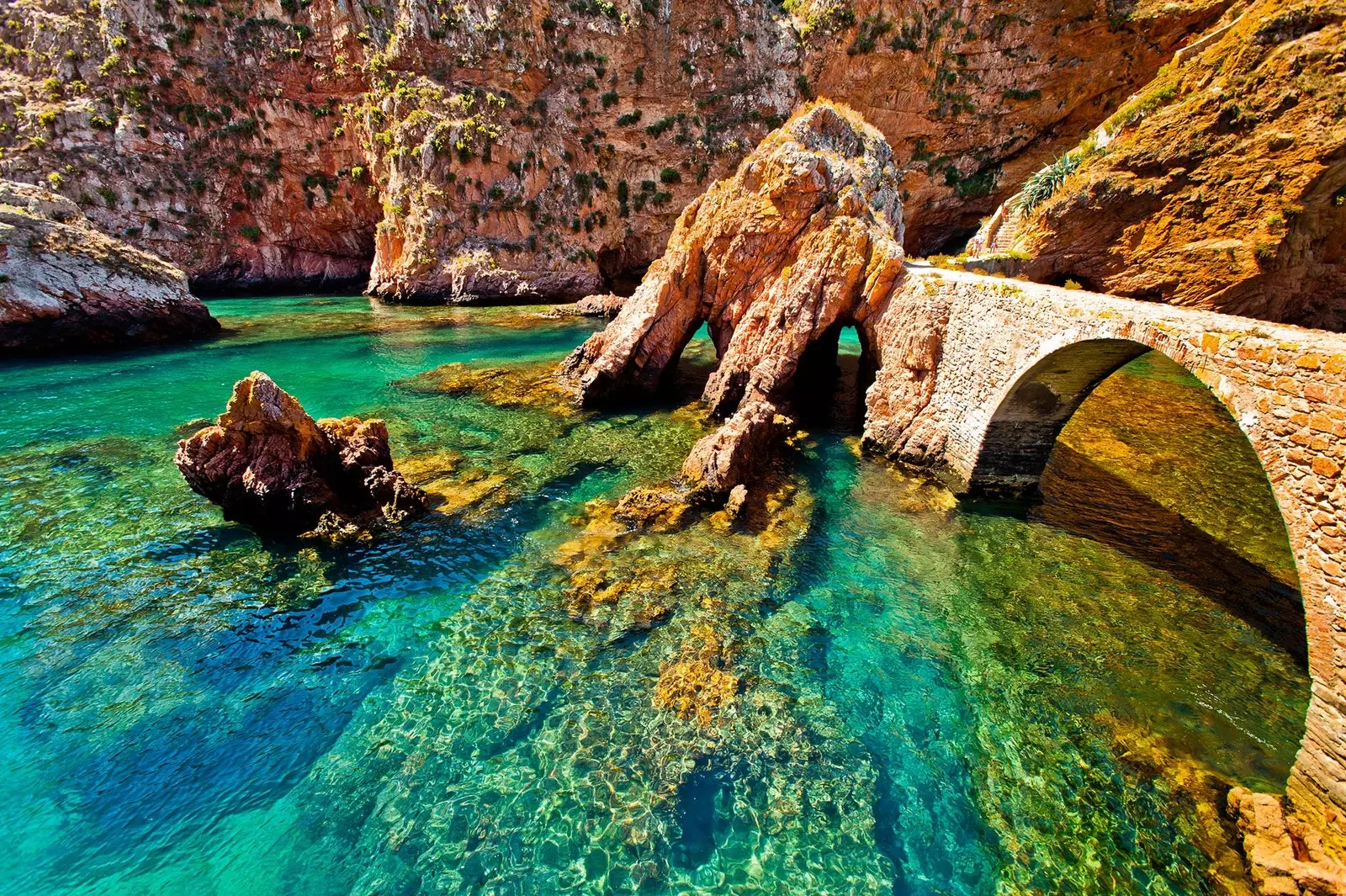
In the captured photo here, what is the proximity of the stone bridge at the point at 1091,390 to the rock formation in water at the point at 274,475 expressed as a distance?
493 inches

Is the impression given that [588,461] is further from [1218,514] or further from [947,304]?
[1218,514]

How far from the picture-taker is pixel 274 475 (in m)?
11.4

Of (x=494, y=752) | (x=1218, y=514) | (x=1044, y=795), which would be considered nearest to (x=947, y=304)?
(x=1218, y=514)

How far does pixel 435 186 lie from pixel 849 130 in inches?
1203

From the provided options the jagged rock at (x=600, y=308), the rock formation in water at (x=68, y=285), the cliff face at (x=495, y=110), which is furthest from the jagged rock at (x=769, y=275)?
the cliff face at (x=495, y=110)

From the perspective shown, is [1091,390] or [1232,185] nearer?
[1091,390]

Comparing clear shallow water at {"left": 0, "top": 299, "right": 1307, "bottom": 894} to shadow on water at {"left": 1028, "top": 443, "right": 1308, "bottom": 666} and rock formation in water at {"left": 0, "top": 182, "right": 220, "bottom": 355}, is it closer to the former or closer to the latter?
shadow on water at {"left": 1028, "top": 443, "right": 1308, "bottom": 666}

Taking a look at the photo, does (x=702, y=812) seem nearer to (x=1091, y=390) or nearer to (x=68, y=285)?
(x=1091, y=390)

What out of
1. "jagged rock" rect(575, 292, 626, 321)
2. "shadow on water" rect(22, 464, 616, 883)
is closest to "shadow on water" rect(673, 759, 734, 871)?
"shadow on water" rect(22, 464, 616, 883)

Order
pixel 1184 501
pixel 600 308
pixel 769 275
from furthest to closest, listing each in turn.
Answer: pixel 600 308 → pixel 769 275 → pixel 1184 501

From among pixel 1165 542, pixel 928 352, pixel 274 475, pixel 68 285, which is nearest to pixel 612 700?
pixel 274 475

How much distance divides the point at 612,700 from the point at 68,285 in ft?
106

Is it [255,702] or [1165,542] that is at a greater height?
[1165,542]

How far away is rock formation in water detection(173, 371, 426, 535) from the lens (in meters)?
11.3
